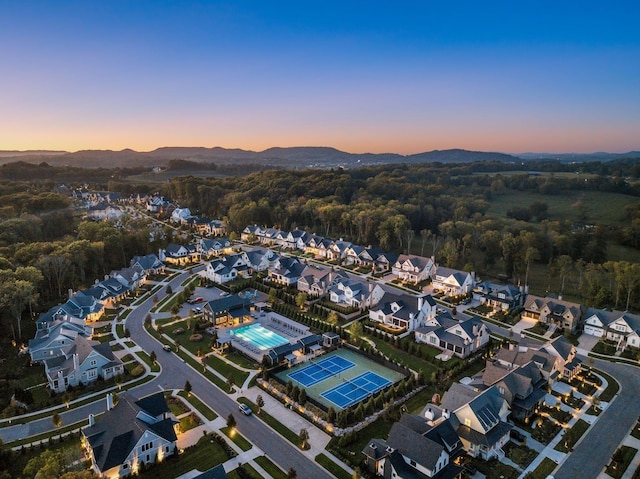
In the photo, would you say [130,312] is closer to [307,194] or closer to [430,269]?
[430,269]

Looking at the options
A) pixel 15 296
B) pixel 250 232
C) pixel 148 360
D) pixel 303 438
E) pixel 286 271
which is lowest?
pixel 148 360

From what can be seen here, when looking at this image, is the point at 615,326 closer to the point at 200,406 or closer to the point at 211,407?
the point at 211,407

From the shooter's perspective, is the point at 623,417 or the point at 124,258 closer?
the point at 623,417

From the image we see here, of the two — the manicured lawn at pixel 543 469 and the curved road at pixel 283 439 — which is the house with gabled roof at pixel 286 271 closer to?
the curved road at pixel 283 439

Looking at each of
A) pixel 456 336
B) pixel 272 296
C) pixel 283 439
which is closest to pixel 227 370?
pixel 283 439

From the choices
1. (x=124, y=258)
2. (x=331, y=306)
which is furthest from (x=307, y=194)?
(x=331, y=306)

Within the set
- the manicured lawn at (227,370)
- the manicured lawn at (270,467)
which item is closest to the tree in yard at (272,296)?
the manicured lawn at (227,370)

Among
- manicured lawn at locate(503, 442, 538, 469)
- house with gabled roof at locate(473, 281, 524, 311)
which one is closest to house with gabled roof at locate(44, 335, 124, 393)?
manicured lawn at locate(503, 442, 538, 469)
